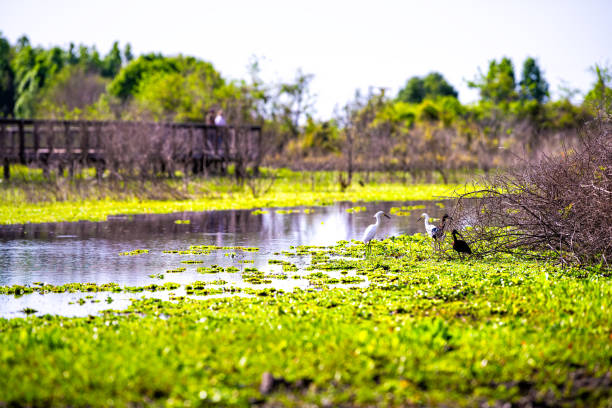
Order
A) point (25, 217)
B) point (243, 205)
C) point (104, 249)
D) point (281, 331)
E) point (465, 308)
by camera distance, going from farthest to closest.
→ point (243, 205), point (25, 217), point (104, 249), point (465, 308), point (281, 331)

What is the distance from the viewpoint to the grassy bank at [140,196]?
868 inches

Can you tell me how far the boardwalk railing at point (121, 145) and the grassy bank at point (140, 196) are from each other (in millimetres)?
978

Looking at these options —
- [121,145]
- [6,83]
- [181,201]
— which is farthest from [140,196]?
[6,83]

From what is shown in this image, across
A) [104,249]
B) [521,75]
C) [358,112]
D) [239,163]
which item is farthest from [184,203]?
[521,75]

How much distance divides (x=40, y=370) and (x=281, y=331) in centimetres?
220

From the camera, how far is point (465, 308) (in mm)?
7910

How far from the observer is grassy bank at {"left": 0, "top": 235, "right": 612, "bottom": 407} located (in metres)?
5.17

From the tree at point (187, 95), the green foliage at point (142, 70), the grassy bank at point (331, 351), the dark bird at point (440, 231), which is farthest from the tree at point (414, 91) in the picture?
the grassy bank at point (331, 351)

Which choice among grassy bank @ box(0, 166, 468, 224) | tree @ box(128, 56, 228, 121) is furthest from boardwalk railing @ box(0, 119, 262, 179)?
tree @ box(128, 56, 228, 121)

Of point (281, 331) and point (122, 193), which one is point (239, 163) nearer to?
point (122, 193)

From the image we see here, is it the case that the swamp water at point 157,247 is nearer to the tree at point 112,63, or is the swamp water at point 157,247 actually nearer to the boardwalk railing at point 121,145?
the boardwalk railing at point 121,145

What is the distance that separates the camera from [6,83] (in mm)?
94688

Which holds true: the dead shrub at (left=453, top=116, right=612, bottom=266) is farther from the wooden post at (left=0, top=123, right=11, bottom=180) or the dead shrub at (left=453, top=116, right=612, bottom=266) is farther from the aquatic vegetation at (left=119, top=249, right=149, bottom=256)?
the wooden post at (left=0, top=123, right=11, bottom=180)

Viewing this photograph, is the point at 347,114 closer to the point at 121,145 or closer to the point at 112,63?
the point at 121,145
